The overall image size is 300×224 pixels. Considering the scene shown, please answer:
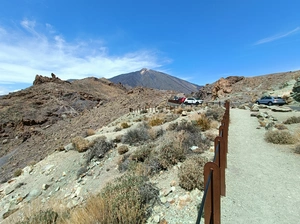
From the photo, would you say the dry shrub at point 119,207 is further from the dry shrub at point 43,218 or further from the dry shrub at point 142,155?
the dry shrub at point 142,155

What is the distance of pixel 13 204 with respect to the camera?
8.56 meters

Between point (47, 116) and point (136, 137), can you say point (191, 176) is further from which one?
point (47, 116)

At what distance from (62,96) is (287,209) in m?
48.5

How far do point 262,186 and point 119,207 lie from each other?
344 cm

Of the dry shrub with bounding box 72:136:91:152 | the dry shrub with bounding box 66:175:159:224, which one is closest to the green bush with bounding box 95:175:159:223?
the dry shrub with bounding box 66:175:159:224

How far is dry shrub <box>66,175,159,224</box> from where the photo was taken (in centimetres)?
321

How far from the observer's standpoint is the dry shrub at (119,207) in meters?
3.21

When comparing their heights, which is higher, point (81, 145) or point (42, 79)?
point (42, 79)

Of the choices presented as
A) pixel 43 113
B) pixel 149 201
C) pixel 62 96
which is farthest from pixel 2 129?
pixel 149 201

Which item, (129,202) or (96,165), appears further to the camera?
(96,165)

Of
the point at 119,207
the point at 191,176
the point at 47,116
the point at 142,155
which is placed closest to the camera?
the point at 119,207

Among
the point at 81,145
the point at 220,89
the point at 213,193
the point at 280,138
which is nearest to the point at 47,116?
the point at 81,145

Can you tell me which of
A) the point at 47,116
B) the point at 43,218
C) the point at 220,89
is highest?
the point at 220,89

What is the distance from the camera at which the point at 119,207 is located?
335 centimetres
